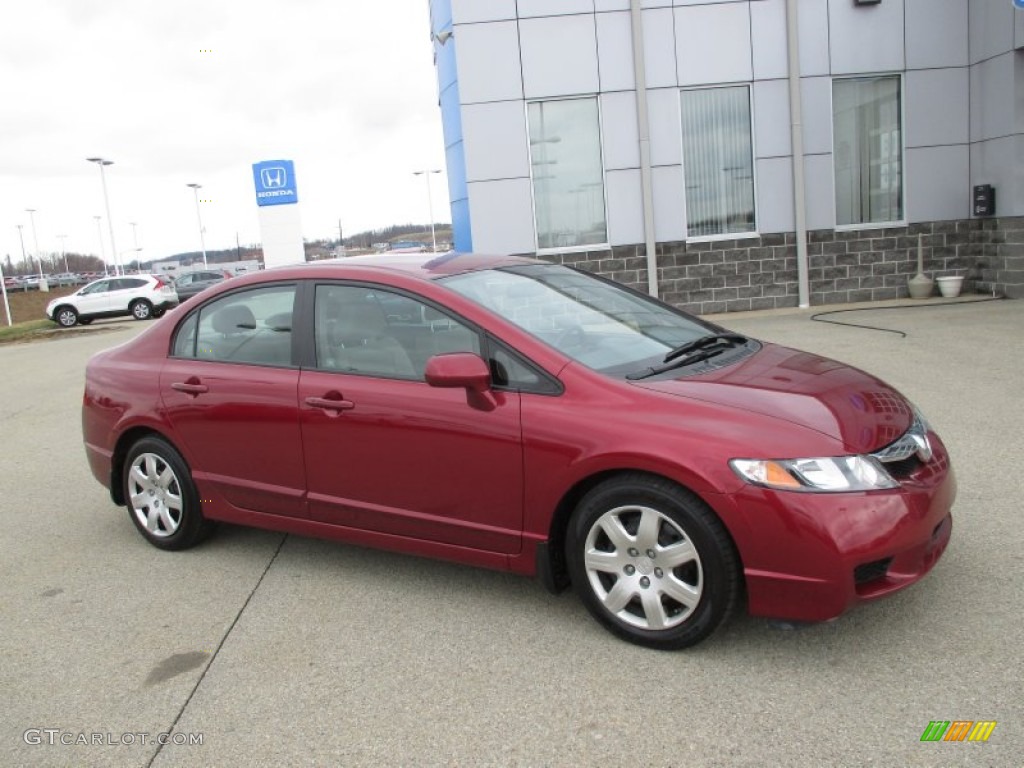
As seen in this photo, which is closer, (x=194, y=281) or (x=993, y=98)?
(x=993, y=98)

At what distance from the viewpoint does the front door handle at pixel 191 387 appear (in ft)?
15.0

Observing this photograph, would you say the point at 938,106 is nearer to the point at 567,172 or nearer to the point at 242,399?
the point at 567,172

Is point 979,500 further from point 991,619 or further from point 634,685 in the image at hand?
point 634,685

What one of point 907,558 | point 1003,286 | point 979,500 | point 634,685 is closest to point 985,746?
point 907,558

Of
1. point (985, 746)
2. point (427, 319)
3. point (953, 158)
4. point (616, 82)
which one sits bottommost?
point (985, 746)

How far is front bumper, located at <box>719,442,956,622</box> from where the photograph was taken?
304cm

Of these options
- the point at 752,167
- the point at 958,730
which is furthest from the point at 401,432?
the point at 752,167

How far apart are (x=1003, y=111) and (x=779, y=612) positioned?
12629 millimetres

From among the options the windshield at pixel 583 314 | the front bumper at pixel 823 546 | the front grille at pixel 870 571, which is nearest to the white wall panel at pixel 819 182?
the windshield at pixel 583 314

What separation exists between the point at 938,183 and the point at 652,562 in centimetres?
1294

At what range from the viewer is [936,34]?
13.7 meters

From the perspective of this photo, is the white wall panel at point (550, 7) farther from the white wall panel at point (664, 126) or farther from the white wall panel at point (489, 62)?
the white wall panel at point (664, 126)

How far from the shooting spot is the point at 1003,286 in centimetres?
1323

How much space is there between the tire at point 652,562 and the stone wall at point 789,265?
35.9 ft
